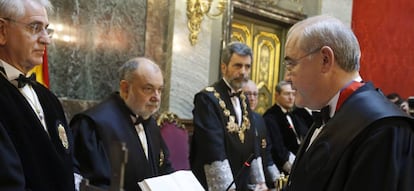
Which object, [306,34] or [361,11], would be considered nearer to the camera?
[306,34]

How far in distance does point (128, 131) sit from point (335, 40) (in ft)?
5.64

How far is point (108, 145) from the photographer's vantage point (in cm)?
307

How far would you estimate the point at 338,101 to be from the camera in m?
1.90

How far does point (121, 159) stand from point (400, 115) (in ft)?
3.85

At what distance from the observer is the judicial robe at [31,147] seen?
2.17 m

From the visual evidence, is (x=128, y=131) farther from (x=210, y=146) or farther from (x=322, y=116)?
(x=322, y=116)

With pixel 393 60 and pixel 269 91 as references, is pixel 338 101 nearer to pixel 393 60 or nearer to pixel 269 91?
pixel 269 91

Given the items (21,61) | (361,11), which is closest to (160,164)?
(21,61)

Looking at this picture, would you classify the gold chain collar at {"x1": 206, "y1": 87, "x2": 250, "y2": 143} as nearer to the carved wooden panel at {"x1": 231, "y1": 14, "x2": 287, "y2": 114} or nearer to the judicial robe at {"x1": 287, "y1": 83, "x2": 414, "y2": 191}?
the judicial robe at {"x1": 287, "y1": 83, "x2": 414, "y2": 191}

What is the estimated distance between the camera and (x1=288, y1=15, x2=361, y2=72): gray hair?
6.16 feet

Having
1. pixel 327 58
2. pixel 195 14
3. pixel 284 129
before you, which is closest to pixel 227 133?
pixel 284 129

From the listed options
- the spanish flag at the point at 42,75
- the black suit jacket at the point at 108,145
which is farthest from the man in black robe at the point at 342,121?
the spanish flag at the point at 42,75

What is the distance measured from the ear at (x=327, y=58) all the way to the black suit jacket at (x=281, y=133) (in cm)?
338

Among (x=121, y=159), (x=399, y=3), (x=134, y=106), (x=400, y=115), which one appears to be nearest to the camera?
(x=121, y=159)
